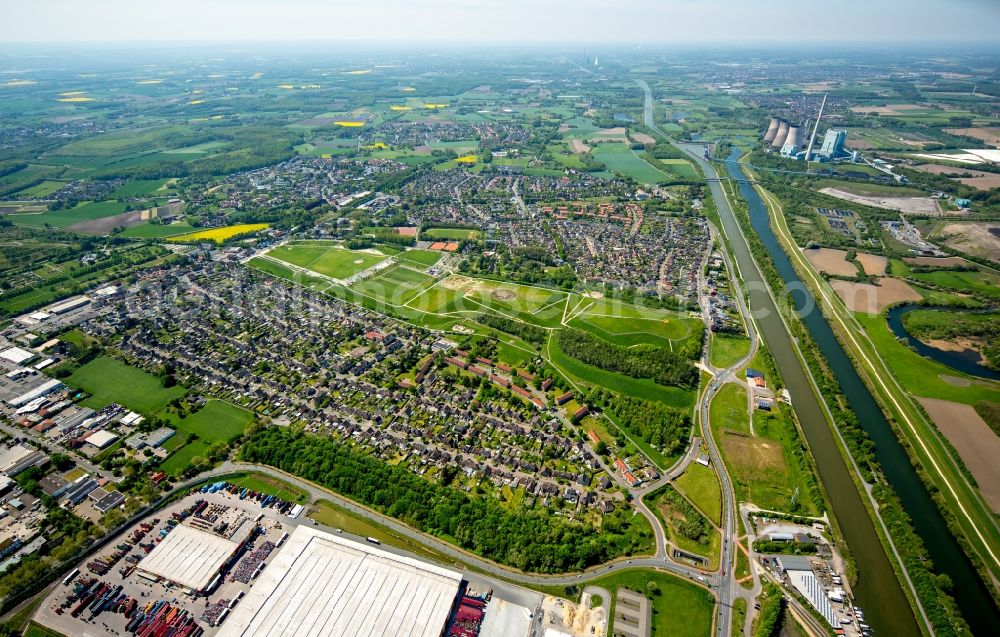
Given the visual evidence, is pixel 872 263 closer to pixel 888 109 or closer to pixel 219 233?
pixel 219 233

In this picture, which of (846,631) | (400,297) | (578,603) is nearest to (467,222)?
(400,297)

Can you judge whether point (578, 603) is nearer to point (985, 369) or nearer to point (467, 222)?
point (985, 369)

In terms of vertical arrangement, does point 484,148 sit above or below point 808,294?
above

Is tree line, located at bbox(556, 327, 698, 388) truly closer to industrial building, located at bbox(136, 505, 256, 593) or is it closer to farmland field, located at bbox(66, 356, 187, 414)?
industrial building, located at bbox(136, 505, 256, 593)

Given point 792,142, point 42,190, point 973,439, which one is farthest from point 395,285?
point 792,142

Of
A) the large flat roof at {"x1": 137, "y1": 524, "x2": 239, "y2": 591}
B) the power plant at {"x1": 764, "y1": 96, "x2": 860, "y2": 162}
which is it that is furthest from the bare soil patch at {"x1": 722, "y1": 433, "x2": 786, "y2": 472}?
the power plant at {"x1": 764, "y1": 96, "x2": 860, "y2": 162}
